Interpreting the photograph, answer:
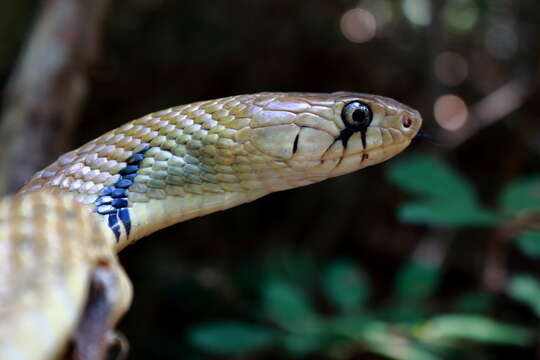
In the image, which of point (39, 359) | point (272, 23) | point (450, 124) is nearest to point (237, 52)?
point (272, 23)

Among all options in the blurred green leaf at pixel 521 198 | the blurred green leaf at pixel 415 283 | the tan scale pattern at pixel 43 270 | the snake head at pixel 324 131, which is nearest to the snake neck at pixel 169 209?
the snake head at pixel 324 131

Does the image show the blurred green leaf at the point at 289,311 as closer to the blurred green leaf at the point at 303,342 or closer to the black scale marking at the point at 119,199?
the blurred green leaf at the point at 303,342

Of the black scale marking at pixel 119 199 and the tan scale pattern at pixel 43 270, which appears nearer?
the tan scale pattern at pixel 43 270

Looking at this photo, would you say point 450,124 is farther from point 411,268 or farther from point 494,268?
point 411,268

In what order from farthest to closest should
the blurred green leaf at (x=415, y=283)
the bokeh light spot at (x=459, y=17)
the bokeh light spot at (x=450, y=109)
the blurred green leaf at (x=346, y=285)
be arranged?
the bokeh light spot at (x=459, y=17), the bokeh light spot at (x=450, y=109), the blurred green leaf at (x=415, y=283), the blurred green leaf at (x=346, y=285)

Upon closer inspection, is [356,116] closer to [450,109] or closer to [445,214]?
[445,214]

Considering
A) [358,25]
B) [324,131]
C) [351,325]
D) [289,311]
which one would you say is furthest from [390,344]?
[358,25]
